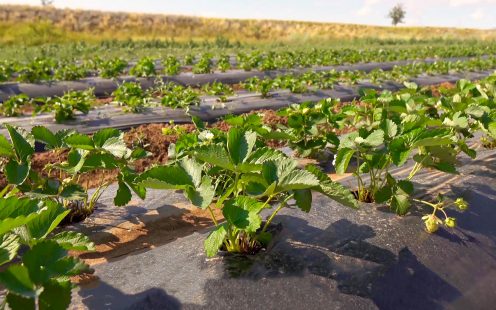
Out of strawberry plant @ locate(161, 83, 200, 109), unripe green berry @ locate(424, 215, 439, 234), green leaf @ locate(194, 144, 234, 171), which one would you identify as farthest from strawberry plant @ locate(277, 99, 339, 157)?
strawberry plant @ locate(161, 83, 200, 109)

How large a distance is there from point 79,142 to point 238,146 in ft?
3.19

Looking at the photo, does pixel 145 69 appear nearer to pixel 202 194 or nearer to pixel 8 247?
pixel 202 194

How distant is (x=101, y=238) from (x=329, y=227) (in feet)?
4.46

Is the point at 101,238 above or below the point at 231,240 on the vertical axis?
below

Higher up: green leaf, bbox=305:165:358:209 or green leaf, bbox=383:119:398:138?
green leaf, bbox=383:119:398:138

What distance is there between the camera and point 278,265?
1972mm

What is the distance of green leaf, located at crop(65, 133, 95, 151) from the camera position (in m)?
2.25

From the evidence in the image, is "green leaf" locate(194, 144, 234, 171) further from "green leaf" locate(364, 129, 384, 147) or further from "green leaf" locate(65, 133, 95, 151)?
"green leaf" locate(364, 129, 384, 147)

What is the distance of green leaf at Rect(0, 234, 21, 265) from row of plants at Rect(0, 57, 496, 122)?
13.0ft

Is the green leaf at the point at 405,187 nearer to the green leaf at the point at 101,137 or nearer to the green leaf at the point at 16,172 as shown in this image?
the green leaf at the point at 101,137

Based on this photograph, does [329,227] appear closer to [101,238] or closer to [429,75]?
[101,238]

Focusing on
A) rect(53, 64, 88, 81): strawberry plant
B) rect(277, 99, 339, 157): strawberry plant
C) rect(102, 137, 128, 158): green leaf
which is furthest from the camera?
rect(53, 64, 88, 81): strawberry plant

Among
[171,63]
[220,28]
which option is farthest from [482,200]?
[220,28]

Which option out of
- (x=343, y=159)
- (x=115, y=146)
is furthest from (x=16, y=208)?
(x=343, y=159)
